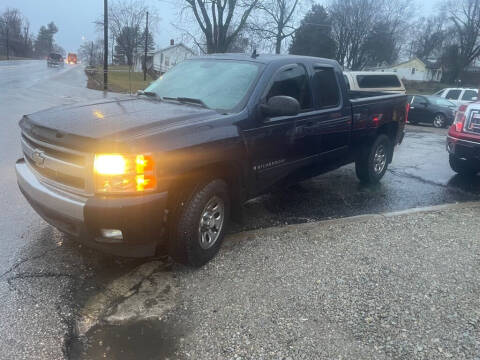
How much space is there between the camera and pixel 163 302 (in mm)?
3170

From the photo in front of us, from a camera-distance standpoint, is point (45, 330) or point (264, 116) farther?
point (264, 116)

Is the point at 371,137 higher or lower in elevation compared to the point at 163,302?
higher

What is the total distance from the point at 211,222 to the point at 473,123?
5174mm

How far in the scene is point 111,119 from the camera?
11.1 ft

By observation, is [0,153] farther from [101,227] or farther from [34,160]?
[101,227]

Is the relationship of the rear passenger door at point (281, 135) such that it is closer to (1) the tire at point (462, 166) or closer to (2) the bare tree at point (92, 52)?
(1) the tire at point (462, 166)

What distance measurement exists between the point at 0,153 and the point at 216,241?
5.25 m

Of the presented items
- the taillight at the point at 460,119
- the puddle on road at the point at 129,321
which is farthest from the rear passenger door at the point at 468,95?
the puddle on road at the point at 129,321

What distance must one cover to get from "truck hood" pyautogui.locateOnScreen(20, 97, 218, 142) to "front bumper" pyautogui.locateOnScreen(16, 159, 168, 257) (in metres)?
0.45

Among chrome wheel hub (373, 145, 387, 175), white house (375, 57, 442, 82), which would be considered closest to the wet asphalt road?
chrome wheel hub (373, 145, 387, 175)

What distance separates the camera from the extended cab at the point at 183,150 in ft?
9.80

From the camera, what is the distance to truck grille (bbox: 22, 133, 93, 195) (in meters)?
3.00

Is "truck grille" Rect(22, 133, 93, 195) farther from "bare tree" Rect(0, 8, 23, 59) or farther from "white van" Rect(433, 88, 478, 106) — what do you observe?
"bare tree" Rect(0, 8, 23, 59)

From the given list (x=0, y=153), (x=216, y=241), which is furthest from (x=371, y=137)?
(x=0, y=153)
